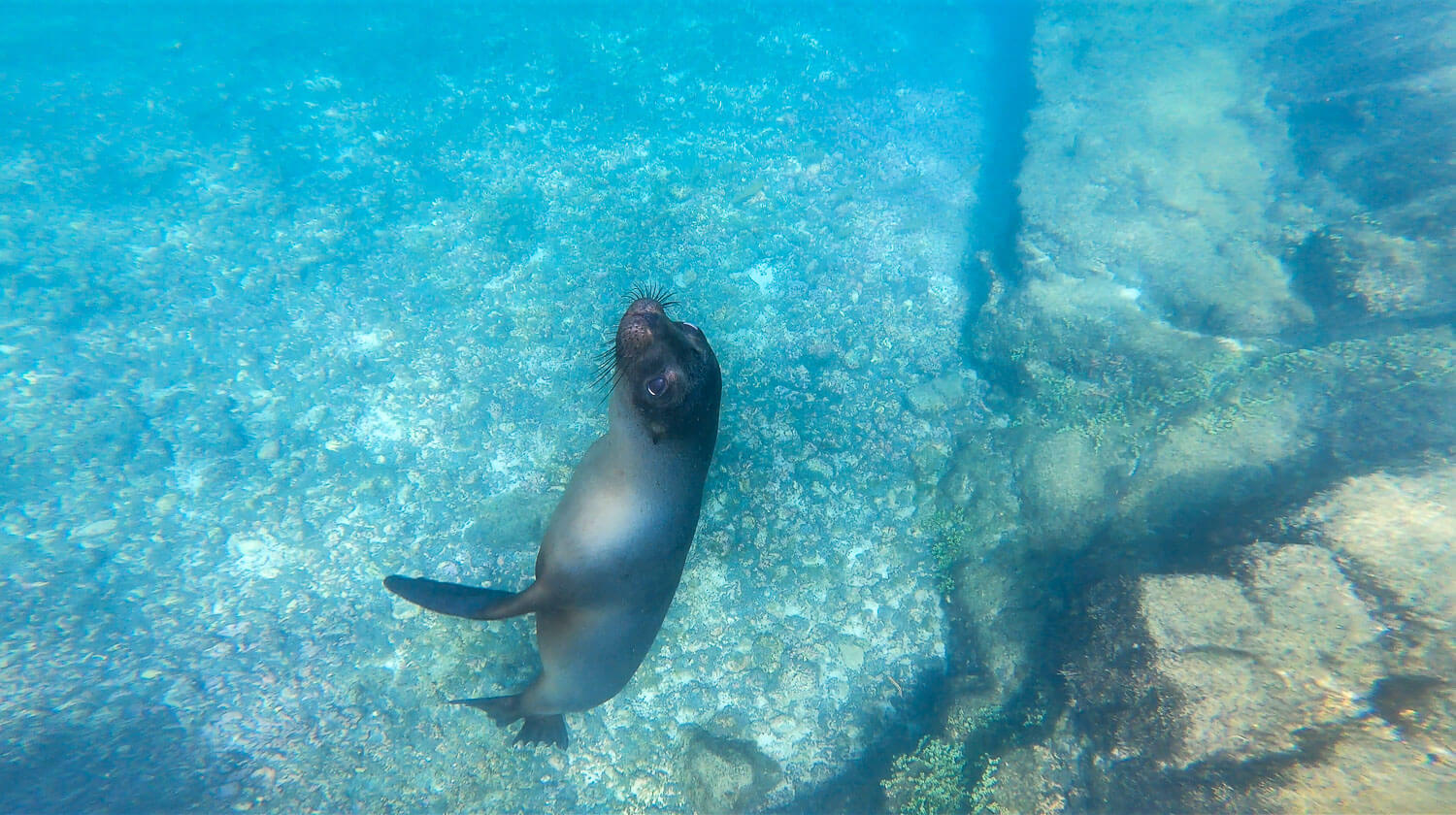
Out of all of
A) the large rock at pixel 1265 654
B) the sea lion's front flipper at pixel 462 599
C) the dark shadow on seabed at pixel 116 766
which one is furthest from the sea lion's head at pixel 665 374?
the dark shadow on seabed at pixel 116 766

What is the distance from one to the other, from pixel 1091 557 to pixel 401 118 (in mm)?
10641

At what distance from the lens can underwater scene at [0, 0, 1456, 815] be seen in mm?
2914

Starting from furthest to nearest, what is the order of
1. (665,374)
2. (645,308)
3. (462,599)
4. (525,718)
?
(525,718) < (462,599) < (645,308) < (665,374)

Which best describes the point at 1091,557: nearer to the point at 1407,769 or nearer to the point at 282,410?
the point at 1407,769

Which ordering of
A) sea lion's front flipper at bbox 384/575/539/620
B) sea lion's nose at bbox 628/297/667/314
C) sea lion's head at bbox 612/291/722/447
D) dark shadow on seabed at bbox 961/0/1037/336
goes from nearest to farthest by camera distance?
sea lion's head at bbox 612/291/722/447, sea lion's nose at bbox 628/297/667/314, sea lion's front flipper at bbox 384/575/539/620, dark shadow on seabed at bbox 961/0/1037/336

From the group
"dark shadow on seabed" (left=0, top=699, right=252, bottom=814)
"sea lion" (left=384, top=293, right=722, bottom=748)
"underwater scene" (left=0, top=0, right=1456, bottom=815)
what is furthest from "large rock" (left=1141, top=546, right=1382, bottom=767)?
"dark shadow on seabed" (left=0, top=699, right=252, bottom=814)

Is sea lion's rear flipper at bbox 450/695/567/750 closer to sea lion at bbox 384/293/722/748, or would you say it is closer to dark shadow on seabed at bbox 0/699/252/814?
sea lion at bbox 384/293/722/748

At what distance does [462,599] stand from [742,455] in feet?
8.07

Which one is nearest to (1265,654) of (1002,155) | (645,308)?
(645,308)

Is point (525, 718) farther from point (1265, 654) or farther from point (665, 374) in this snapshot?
point (1265, 654)

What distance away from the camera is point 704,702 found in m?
3.94

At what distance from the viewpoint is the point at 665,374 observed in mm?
2518

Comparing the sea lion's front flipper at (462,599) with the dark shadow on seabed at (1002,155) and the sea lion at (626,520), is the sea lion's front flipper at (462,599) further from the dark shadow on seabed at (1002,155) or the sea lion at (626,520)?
the dark shadow on seabed at (1002,155)

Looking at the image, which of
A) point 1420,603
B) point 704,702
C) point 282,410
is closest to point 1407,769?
point 1420,603
